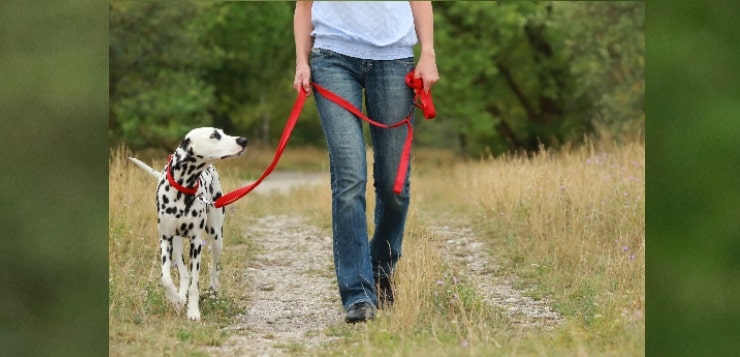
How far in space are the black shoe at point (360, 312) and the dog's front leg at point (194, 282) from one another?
0.67m

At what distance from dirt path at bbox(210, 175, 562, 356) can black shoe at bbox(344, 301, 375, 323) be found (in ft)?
0.42

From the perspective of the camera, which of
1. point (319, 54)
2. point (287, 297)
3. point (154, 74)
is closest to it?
point (319, 54)

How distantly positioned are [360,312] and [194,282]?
748 millimetres

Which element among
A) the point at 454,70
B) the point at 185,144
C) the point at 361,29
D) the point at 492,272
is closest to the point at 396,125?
the point at 361,29

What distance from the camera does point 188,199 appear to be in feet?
13.3

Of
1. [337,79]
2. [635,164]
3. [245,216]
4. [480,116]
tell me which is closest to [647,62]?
[337,79]

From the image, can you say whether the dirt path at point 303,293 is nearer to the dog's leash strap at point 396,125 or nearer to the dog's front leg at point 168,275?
the dog's front leg at point 168,275

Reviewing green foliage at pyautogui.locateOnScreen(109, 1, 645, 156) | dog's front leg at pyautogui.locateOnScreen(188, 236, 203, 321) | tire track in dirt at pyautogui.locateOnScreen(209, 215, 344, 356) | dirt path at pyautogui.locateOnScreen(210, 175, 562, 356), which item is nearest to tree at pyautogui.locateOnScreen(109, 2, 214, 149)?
green foliage at pyautogui.locateOnScreen(109, 1, 645, 156)

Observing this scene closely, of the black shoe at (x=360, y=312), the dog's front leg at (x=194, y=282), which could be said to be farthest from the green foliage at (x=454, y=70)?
the black shoe at (x=360, y=312)

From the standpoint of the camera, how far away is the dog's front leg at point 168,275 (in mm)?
4066

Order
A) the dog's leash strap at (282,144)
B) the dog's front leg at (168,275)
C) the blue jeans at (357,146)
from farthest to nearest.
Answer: the dog's front leg at (168,275) < the blue jeans at (357,146) < the dog's leash strap at (282,144)

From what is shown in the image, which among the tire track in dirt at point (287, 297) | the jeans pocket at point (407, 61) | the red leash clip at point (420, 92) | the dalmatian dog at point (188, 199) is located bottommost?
the tire track in dirt at point (287, 297)

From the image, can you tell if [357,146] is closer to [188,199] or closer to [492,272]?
[188,199]

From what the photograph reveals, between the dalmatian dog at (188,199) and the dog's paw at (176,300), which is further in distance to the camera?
the dog's paw at (176,300)
